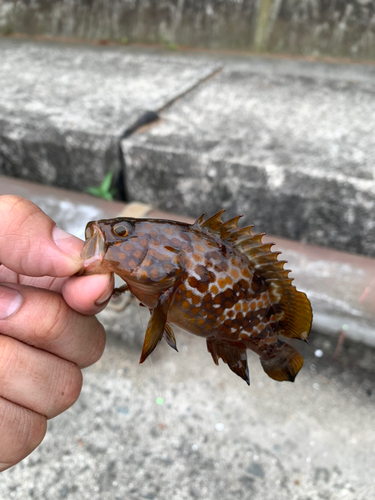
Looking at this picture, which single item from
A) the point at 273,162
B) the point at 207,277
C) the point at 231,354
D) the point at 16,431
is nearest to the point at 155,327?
the point at 207,277

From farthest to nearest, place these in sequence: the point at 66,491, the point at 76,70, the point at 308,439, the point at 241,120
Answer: the point at 76,70 < the point at 241,120 < the point at 308,439 < the point at 66,491

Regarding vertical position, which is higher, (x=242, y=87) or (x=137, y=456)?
(x=242, y=87)

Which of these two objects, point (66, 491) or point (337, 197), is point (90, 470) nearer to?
point (66, 491)

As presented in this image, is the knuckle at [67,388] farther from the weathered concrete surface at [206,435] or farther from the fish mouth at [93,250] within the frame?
the weathered concrete surface at [206,435]

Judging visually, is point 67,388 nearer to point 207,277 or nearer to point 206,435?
point 207,277

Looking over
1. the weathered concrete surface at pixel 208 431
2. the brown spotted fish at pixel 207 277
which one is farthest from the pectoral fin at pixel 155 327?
the weathered concrete surface at pixel 208 431

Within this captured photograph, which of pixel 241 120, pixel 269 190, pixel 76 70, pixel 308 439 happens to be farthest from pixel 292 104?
pixel 308 439

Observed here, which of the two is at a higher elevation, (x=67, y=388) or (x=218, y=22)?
(x=218, y=22)

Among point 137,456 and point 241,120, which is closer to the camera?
point 137,456
